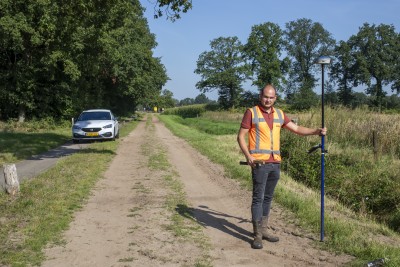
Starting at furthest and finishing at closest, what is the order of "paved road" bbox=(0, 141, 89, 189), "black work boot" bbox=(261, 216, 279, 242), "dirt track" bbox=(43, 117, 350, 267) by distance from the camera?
1. "paved road" bbox=(0, 141, 89, 189)
2. "black work boot" bbox=(261, 216, 279, 242)
3. "dirt track" bbox=(43, 117, 350, 267)

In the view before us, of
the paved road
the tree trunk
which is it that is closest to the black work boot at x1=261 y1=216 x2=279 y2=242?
the tree trunk

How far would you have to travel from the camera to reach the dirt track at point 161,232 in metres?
4.97

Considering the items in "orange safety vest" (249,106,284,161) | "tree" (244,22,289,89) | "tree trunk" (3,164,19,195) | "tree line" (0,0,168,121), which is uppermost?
"tree" (244,22,289,89)

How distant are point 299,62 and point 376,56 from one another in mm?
17598

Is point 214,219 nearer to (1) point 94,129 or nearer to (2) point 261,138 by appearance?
(2) point 261,138

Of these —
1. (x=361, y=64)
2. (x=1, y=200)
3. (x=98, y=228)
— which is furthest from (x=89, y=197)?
(x=361, y=64)

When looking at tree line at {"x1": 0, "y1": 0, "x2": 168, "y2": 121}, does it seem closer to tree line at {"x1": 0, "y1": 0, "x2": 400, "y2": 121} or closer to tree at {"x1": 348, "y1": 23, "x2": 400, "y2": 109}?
tree line at {"x1": 0, "y1": 0, "x2": 400, "y2": 121}

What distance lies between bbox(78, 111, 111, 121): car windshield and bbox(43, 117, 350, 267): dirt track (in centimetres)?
1120

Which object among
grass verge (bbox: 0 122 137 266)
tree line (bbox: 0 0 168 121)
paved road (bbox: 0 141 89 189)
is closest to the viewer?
Result: grass verge (bbox: 0 122 137 266)

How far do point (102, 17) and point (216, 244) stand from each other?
12074 mm

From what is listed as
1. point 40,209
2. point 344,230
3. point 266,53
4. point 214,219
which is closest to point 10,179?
point 40,209

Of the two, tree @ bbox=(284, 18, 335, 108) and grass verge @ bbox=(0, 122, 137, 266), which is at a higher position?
tree @ bbox=(284, 18, 335, 108)

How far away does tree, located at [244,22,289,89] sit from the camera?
80.1 m

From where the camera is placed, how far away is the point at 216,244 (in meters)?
5.57
